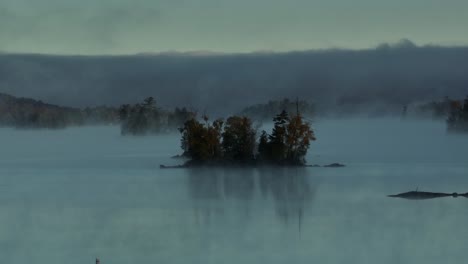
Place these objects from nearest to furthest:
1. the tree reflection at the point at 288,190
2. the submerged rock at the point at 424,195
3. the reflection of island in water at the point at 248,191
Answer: the tree reflection at the point at 288,190
the reflection of island in water at the point at 248,191
the submerged rock at the point at 424,195

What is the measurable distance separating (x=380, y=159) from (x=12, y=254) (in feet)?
183

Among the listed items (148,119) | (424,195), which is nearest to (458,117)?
(148,119)

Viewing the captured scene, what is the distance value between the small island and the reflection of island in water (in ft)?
2.93

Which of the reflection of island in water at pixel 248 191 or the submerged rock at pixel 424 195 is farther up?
the submerged rock at pixel 424 195

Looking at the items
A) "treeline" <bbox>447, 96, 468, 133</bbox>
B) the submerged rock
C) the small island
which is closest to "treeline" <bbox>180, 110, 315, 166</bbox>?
the small island

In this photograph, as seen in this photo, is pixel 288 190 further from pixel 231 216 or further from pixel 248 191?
pixel 231 216

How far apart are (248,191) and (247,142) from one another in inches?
540

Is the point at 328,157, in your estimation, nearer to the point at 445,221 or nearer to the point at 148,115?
the point at 148,115

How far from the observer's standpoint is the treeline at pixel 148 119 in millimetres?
99312

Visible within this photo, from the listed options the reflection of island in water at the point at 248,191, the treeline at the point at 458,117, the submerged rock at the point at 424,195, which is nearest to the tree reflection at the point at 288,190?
Result: the reflection of island in water at the point at 248,191

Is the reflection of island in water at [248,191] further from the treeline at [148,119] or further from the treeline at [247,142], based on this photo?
the treeline at [148,119]

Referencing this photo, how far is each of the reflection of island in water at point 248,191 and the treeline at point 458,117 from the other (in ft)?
112

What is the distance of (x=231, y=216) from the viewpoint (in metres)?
31.7

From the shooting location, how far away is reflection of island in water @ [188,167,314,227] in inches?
1323
